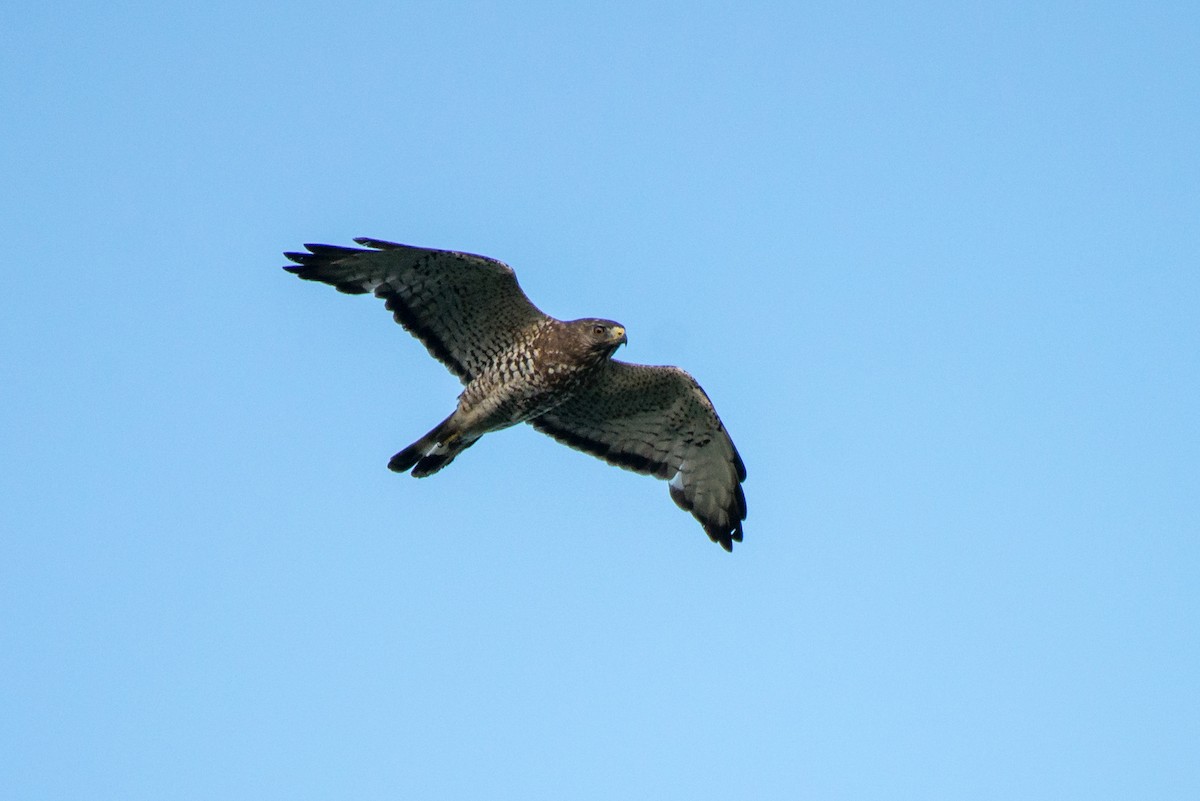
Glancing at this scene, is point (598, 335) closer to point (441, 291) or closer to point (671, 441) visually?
point (441, 291)

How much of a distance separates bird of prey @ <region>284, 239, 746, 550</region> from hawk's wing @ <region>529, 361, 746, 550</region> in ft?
0.04

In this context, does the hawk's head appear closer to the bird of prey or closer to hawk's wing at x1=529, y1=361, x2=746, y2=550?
the bird of prey

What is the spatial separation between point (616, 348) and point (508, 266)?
3.60 feet

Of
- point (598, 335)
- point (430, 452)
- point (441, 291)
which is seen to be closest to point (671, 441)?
point (598, 335)

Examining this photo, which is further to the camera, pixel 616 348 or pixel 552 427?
pixel 552 427

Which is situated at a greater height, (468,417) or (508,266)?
(508,266)

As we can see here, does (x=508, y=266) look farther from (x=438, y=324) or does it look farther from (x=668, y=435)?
(x=668, y=435)

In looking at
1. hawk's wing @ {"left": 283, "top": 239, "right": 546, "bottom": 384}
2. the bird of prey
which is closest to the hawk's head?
the bird of prey

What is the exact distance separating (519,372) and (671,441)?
1.82 metres

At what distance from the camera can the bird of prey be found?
13.1 metres

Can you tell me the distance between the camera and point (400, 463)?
44.5ft

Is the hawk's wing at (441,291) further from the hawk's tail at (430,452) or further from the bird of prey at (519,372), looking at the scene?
the hawk's tail at (430,452)

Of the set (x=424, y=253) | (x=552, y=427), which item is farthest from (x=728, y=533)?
(x=424, y=253)

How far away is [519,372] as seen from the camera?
1337cm
